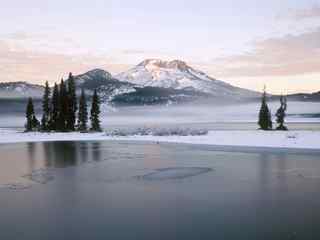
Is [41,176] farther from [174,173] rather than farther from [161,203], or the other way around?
[161,203]

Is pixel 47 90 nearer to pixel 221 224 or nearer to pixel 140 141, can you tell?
pixel 140 141

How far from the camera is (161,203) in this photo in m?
11.6

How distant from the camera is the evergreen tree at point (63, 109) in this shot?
65438mm

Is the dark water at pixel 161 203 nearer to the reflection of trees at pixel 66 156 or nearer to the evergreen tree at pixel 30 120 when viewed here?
the reflection of trees at pixel 66 156

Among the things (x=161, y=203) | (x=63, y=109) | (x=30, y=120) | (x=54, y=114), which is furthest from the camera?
(x=30, y=120)

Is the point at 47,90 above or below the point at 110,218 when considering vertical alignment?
above

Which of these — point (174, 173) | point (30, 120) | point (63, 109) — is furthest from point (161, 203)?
point (30, 120)

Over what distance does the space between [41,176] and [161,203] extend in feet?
26.8

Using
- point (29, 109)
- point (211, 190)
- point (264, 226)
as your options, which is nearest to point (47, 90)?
point (29, 109)

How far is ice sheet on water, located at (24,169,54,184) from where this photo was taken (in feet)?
52.9

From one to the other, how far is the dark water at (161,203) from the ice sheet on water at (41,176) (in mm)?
44

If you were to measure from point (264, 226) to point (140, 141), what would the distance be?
36.1 meters

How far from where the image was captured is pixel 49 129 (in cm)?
6631

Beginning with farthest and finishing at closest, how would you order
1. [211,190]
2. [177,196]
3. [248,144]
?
[248,144]
[211,190]
[177,196]
